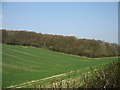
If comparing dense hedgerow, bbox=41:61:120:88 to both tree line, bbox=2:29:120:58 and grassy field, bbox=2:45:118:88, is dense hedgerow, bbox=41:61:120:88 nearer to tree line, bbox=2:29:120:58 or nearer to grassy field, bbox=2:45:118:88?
grassy field, bbox=2:45:118:88

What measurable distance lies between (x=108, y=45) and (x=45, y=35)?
17303 mm

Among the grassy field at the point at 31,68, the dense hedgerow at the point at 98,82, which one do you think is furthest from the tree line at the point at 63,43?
the dense hedgerow at the point at 98,82

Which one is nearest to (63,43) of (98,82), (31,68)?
(31,68)

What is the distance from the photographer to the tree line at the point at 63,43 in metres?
30.6

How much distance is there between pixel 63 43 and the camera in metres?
34.7

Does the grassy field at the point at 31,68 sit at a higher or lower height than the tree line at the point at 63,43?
lower

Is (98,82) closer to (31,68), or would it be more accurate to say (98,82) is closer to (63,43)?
(31,68)

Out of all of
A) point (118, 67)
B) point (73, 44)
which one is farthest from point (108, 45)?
point (118, 67)

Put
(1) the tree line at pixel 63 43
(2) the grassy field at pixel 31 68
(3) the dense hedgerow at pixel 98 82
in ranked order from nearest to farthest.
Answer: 1. (3) the dense hedgerow at pixel 98 82
2. (2) the grassy field at pixel 31 68
3. (1) the tree line at pixel 63 43

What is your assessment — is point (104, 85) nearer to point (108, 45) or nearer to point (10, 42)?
point (108, 45)

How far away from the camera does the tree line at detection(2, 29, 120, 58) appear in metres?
30.6

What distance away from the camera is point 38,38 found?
132 ft

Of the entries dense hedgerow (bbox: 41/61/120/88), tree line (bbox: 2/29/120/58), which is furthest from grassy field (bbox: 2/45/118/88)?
tree line (bbox: 2/29/120/58)

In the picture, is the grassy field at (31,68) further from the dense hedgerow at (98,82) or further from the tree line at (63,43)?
the tree line at (63,43)
